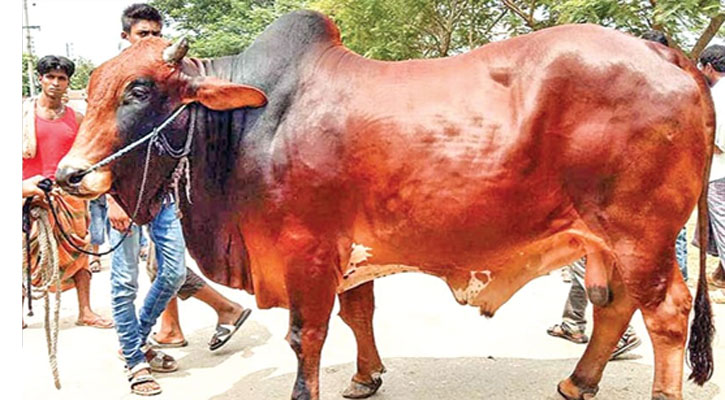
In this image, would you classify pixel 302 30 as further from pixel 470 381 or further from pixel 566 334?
pixel 566 334

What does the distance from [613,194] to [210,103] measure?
67.1 inches

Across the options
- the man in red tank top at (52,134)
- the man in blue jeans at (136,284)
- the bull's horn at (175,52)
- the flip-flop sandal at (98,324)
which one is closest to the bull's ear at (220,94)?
the bull's horn at (175,52)

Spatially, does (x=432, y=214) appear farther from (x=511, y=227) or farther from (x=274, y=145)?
(x=274, y=145)

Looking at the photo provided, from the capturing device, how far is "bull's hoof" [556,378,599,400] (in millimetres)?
3514

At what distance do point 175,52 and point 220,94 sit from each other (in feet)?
0.85

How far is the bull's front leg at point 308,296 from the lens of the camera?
9.85ft

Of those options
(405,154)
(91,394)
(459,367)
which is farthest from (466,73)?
(91,394)

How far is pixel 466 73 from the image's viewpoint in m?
3.05

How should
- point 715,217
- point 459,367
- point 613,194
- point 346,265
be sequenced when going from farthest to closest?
1. point 715,217
2. point 459,367
3. point 346,265
4. point 613,194

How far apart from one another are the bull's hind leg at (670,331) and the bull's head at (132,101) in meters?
1.89

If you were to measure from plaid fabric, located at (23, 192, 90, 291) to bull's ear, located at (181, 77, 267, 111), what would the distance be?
1.90 meters

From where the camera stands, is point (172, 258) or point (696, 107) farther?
point (172, 258)

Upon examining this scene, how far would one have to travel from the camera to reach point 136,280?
155 inches

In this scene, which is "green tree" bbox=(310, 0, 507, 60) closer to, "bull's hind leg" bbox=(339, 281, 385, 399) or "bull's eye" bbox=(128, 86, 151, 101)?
"bull's hind leg" bbox=(339, 281, 385, 399)
